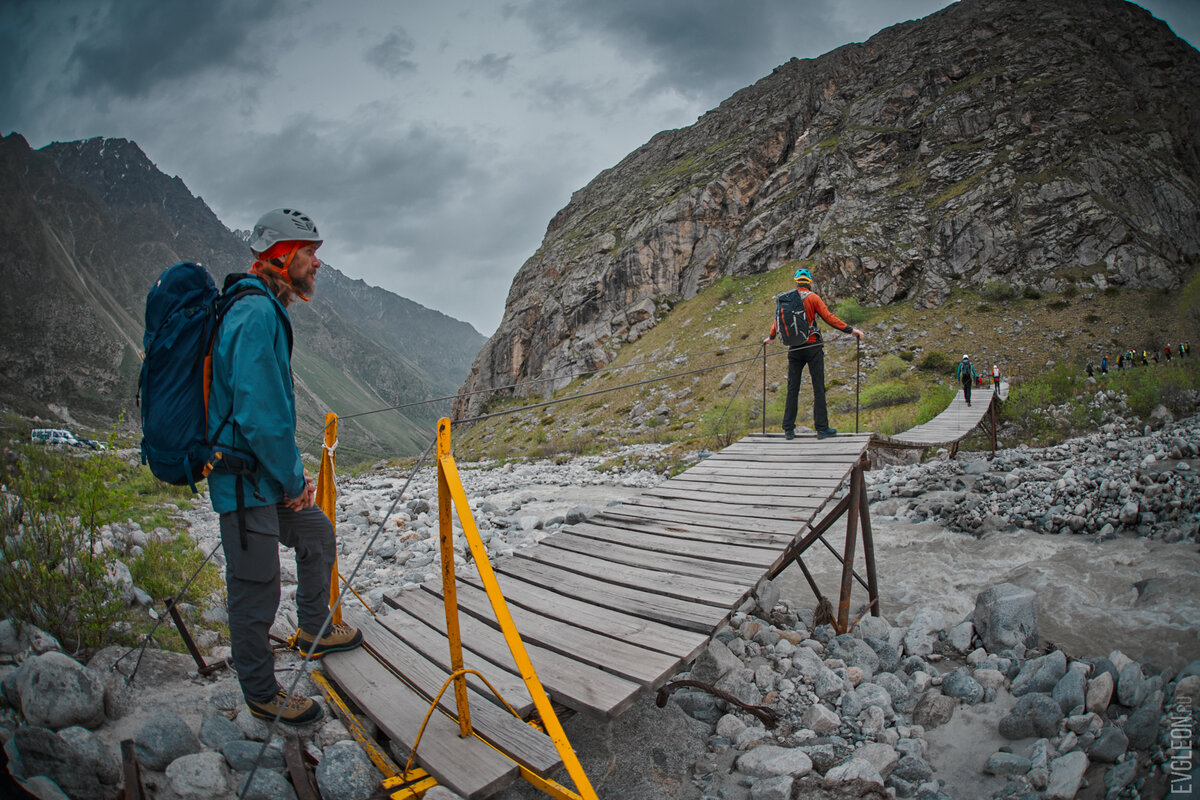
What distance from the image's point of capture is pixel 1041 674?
4020 millimetres

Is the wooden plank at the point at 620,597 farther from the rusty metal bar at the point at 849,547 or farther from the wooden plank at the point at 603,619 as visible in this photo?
the rusty metal bar at the point at 849,547

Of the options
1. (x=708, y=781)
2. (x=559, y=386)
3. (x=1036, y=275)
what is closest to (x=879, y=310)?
(x=1036, y=275)

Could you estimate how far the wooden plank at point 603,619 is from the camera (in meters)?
3.08

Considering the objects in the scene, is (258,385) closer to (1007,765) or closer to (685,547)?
(685,547)

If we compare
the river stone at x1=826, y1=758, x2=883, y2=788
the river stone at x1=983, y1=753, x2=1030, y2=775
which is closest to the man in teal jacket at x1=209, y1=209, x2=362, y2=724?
the river stone at x1=826, y1=758, x2=883, y2=788

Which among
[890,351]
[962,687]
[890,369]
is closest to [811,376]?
[962,687]

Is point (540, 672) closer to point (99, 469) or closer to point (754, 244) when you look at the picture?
point (99, 469)

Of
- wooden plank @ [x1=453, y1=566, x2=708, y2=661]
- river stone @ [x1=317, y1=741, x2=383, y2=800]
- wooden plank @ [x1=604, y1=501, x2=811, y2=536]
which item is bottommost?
river stone @ [x1=317, y1=741, x2=383, y2=800]

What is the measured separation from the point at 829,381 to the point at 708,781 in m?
24.1

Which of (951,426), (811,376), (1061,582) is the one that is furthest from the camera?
(951,426)

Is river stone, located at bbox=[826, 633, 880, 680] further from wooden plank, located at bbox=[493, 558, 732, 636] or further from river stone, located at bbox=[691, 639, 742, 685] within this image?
wooden plank, located at bbox=[493, 558, 732, 636]

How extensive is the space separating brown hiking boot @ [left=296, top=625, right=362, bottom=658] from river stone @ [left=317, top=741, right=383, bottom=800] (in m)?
0.81

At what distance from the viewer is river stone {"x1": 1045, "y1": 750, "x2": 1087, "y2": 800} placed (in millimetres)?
2930

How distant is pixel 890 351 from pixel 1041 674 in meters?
26.3
